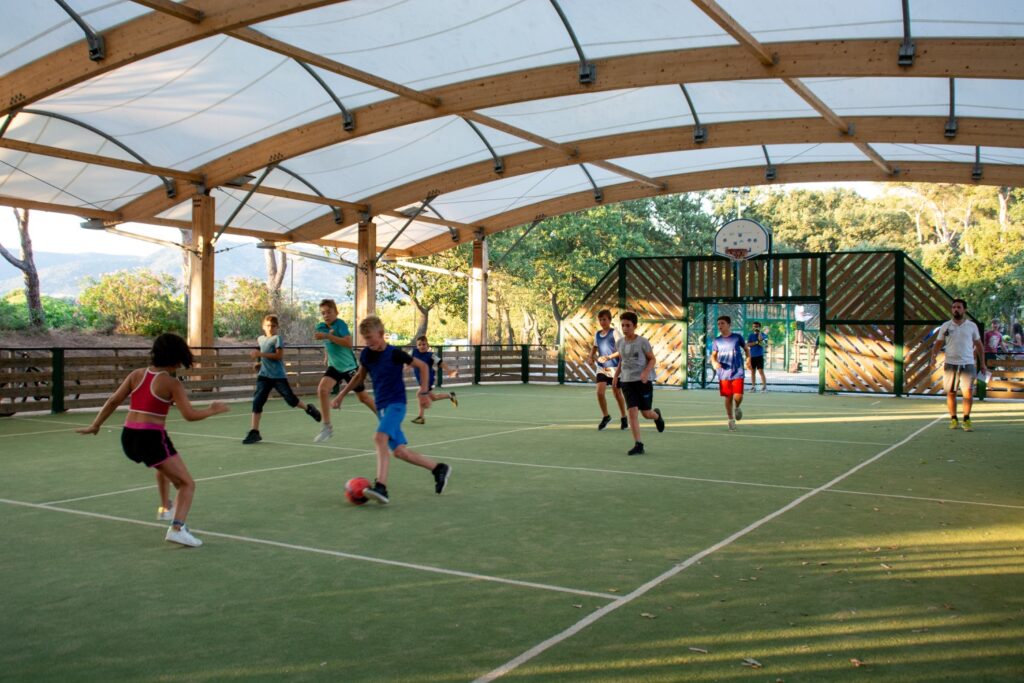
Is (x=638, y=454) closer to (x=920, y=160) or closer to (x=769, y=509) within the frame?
(x=769, y=509)

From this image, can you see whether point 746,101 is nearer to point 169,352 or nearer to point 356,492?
point 356,492

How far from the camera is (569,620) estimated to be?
4965 mm

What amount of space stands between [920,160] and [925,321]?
4.35 meters

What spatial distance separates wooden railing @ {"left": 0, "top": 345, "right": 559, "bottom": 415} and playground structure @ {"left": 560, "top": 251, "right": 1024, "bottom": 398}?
10.9 feet

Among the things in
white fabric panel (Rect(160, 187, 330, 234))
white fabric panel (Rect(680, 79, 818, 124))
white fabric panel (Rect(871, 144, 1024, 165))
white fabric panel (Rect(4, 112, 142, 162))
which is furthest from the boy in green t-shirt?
white fabric panel (Rect(871, 144, 1024, 165))

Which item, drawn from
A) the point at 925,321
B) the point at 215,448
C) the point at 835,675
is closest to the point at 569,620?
the point at 835,675

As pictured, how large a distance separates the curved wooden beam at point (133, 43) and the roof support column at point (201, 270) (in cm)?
603

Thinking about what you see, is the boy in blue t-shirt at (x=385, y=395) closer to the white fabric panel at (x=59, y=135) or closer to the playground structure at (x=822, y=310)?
the white fabric panel at (x=59, y=135)

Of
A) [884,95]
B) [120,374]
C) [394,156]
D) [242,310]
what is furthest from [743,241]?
[242,310]

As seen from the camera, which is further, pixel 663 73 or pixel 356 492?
pixel 663 73

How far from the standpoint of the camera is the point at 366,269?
2512 cm

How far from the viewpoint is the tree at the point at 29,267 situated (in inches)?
1380

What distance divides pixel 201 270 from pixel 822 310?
1550cm

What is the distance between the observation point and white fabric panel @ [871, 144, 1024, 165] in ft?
65.8
